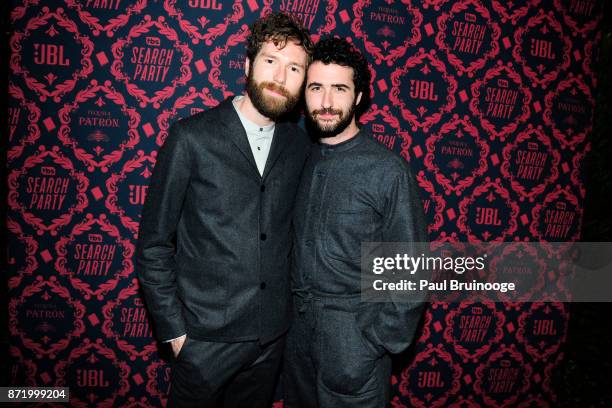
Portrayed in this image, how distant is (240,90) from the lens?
79.1 inches

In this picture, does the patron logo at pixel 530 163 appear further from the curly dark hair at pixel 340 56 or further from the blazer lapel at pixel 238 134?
the blazer lapel at pixel 238 134

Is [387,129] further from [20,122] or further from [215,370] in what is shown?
[20,122]

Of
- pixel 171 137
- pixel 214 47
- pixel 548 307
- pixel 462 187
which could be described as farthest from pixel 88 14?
pixel 548 307

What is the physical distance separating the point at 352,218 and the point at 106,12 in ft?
5.69

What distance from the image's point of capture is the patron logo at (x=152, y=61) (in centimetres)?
191

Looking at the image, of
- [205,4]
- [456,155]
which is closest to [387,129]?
[456,155]

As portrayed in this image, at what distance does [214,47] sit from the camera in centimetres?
196

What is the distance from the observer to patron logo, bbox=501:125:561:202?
2295 millimetres

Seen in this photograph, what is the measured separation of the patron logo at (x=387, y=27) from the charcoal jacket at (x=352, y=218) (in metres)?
0.78

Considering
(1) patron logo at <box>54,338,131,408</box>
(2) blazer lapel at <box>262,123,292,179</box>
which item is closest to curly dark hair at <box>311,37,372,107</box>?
(2) blazer lapel at <box>262,123,292,179</box>

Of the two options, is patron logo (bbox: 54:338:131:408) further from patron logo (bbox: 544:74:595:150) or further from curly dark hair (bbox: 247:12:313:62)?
patron logo (bbox: 544:74:595:150)

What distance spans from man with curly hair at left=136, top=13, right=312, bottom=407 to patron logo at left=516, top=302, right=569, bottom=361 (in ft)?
6.31

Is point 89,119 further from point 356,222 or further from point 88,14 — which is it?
point 356,222

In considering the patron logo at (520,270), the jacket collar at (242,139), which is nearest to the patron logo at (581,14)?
the patron logo at (520,270)
